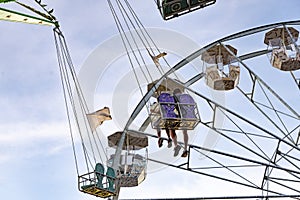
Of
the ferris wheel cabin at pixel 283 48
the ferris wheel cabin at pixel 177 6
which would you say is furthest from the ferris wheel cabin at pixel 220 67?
the ferris wheel cabin at pixel 177 6

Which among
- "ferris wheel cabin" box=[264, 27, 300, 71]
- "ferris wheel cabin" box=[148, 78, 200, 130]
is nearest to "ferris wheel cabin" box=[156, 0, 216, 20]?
"ferris wheel cabin" box=[148, 78, 200, 130]

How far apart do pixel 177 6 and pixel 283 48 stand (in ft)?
18.6

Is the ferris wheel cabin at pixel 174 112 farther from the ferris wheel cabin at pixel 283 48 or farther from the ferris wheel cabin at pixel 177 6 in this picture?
the ferris wheel cabin at pixel 283 48

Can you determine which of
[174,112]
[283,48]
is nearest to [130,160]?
[174,112]

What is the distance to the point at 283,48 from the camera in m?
19.5

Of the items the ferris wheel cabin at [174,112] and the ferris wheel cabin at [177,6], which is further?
the ferris wheel cabin at [174,112]

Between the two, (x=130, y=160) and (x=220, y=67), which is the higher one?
(x=220, y=67)

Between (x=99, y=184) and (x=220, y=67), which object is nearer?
(x=99, y=184)

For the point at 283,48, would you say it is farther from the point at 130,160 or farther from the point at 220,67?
the point at 130,160

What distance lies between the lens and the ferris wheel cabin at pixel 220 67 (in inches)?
742

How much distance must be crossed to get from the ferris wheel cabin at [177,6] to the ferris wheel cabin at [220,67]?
13.0ft

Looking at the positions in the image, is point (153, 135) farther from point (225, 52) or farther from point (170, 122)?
point (225, 52)

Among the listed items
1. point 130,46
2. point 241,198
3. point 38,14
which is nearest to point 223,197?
point 241,198

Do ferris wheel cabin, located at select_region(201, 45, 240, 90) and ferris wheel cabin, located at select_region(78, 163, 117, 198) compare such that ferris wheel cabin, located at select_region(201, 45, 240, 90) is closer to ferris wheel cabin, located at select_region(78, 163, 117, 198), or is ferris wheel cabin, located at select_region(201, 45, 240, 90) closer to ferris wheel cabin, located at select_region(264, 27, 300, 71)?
ferris wheel cabin, located at select_region(264, 27, 300, 71)
